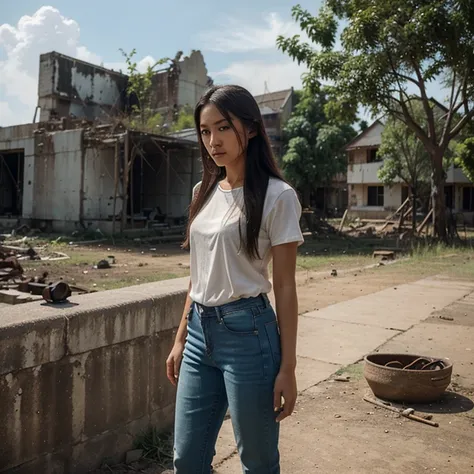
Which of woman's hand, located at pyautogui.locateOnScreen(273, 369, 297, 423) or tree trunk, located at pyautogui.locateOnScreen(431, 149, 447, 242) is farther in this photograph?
tree trunk, located at pyautogui.locateOnScreen(431, 149, 447, 242)

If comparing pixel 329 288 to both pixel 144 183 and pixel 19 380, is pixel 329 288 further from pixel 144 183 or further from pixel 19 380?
pixel 144 183

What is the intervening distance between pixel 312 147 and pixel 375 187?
5.42 meters

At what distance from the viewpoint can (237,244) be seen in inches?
72.7

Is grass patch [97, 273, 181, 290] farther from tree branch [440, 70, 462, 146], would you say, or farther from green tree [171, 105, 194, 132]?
green tree [171, 105, 194, 132]

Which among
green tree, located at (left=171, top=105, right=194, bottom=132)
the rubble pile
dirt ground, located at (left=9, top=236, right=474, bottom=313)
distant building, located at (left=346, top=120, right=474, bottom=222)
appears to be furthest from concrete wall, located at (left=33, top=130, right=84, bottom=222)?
distant building, located at (left=346, top=120, right=474, bottom=222)

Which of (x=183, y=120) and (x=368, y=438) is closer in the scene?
(x=368, y=438)

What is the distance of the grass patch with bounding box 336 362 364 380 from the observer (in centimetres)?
459

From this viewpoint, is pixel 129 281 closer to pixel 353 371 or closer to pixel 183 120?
pixel 353 371

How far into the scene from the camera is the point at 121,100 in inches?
1288

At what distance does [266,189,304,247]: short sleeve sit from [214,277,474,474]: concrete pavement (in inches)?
67.8

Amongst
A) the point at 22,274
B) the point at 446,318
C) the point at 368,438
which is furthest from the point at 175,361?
the point at 22,274

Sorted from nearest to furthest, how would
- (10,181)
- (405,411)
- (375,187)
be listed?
(405,411) → (10,181) → (375,187)

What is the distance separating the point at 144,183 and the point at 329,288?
59.3 ft

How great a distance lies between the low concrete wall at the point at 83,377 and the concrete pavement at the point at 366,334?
63 centimetres
